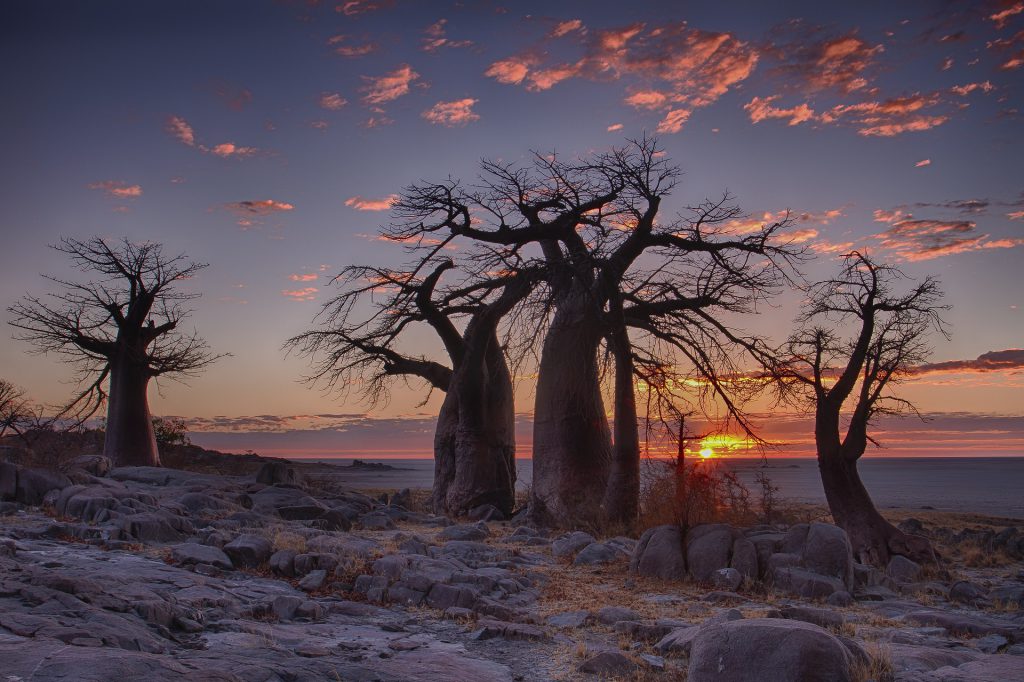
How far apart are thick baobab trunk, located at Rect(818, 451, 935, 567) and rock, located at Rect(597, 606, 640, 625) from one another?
15.7ft

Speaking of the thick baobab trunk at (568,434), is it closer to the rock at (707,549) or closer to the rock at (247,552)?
the rock at (707,549)

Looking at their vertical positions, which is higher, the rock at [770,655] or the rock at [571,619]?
the rock at [770,655]

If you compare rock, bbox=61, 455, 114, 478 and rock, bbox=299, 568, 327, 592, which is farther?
rock, bbox=61, 455, 114, 478

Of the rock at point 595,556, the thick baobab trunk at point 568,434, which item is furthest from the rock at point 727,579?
the thick baobab trunk at point 568,434

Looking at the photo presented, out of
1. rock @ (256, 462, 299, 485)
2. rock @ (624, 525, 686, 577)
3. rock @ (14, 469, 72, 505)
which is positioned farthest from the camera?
rock @ (256, 462, 299, 485)

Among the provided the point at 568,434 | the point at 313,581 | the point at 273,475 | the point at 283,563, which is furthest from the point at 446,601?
the point at 273,475

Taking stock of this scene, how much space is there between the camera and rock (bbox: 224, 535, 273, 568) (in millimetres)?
8727

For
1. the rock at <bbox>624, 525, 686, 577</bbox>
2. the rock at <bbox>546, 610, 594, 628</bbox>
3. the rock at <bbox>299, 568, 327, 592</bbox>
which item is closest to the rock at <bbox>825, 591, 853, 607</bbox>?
the rock at <bbox>624, 525, 686, 577</bbox>

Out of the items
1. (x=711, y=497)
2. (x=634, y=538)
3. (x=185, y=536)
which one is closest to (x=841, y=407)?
(x=711, y=497)

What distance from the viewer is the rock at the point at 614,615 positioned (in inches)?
289

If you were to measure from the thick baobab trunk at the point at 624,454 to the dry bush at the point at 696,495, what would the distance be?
126 centimetres

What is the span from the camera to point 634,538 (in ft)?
41.2

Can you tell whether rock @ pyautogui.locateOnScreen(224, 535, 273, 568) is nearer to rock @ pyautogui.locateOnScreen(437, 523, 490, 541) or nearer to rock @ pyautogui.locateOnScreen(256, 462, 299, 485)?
rock @ pyautogui.locateOnScreen(437, 523, 490, 541)

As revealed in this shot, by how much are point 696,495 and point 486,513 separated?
22.0ft
